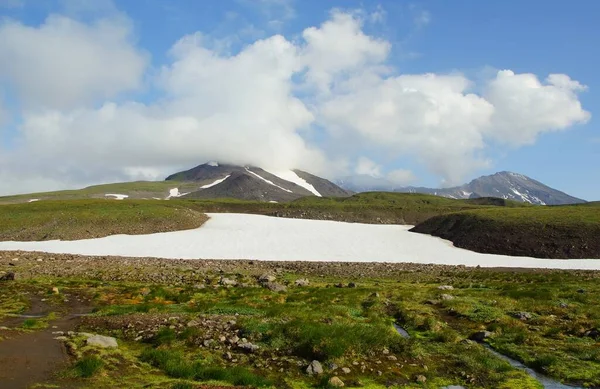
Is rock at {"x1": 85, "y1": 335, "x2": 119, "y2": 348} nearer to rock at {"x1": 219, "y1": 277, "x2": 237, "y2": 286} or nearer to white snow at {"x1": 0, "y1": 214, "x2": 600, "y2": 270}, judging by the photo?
rock at {"x1": 219, "y1": 277, "x2": 237, "y2": 286}

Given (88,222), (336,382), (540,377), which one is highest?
(88,222)

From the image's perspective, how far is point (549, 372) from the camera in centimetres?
1609

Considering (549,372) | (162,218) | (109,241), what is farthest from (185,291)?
(162,218)

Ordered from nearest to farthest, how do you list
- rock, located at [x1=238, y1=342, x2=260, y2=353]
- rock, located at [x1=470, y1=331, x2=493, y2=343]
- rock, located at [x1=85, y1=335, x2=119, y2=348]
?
rock, located at [x1=85, y1=335, x2=119, y2=348], rock, located at [x1=238, y1=342, x2=260, y2=353], rock, located at [x1=470, y1=331, x2=493, y2=343]

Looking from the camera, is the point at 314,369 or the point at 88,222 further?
the point at 88,222

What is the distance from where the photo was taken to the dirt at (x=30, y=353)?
13430mm

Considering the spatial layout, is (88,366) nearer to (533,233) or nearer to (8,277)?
(8,277)

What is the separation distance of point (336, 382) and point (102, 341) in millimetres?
9814

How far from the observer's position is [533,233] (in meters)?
75.9

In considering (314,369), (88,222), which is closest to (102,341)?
(314,369)

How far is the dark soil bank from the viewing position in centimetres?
6988

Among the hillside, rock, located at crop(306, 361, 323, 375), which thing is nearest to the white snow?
the hillside

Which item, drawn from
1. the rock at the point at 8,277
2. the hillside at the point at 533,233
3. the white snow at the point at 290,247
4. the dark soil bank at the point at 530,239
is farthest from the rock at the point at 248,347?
the hillside at the point at 533,233

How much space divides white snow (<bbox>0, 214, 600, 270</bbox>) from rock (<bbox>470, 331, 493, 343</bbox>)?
4112 centimetres
